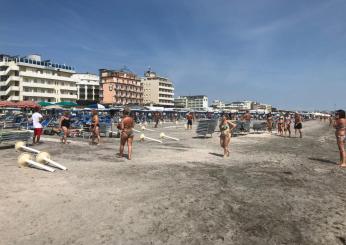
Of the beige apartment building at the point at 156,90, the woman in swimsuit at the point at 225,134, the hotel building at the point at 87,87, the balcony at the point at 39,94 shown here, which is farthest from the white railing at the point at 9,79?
the woman in swimsuit at the point at 225,134

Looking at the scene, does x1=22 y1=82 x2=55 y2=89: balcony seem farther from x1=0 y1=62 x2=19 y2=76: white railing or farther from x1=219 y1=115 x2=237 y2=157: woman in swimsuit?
x1=219 y1=115 x2=237 y2=157: woman in swimsuit

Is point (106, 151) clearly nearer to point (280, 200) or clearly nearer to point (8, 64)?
point (280, 200)

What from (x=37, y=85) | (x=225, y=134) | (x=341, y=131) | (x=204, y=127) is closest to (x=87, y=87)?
(x=37, y=85)

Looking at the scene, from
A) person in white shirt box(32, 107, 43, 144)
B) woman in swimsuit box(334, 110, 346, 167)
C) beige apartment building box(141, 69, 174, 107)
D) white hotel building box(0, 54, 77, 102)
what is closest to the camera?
woman in swimsuit box(334, 110, 346, 167)

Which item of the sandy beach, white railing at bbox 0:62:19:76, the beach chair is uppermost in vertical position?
white railing at bbox 0:62:19:76

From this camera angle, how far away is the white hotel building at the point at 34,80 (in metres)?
80.3

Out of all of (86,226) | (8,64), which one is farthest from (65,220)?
(8,64)

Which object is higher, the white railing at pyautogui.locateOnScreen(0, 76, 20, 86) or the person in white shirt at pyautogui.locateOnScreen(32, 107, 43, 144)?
the white railing at pyautogui.locateOnScreen(0, 76, 20, 86)

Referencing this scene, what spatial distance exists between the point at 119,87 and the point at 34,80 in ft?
118

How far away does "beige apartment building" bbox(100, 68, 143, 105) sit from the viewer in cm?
11438

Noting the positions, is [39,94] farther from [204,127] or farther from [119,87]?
[204,127]

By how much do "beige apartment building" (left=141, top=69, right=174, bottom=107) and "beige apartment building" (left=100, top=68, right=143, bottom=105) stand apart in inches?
350

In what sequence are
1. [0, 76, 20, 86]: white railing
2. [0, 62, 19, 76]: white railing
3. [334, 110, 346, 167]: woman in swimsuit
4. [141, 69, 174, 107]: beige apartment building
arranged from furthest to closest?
1. [141, 69, 174, 107]: beige apartment building
2. [0, 62, 19, 76]: white railing
3. [0, 76, 20, 86]: white railing
4. [334, 110, 346, 167]: woman in swimsuit

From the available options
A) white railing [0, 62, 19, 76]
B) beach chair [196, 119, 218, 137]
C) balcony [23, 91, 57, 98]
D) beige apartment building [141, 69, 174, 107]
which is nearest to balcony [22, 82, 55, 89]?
balcony [23, 91, 57, 98]
